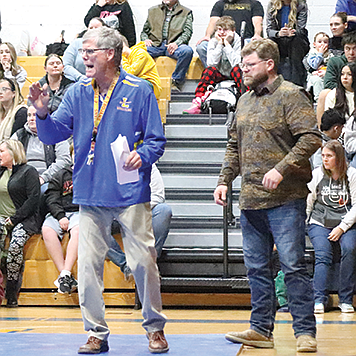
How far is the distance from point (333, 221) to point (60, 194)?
2539 mm

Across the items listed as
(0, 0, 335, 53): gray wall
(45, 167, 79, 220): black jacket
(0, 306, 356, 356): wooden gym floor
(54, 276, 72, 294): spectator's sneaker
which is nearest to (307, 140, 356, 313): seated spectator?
(0, 306, 356, 356): wooden gym floor

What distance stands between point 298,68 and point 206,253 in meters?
3.21

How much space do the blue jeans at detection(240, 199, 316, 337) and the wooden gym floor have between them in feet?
0.60

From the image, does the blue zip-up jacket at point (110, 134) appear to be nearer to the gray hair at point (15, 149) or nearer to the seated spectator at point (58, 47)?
the gray hair at point (15, 149)

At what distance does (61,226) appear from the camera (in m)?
6.55

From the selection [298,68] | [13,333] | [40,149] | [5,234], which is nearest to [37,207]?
[5,234]

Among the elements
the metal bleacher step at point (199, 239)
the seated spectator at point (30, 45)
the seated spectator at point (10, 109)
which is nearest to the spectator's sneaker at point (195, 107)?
the seated spectator at point (10, 109)

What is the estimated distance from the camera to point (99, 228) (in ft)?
12.5

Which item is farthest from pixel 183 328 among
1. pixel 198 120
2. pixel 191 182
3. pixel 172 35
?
pixel 172 35

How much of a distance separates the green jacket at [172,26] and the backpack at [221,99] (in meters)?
1.43

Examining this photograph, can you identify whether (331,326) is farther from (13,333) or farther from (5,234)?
(5,234)

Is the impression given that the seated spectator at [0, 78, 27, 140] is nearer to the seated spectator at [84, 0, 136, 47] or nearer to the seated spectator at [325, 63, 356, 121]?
the seated spectator at [84, 0, 136, 47]

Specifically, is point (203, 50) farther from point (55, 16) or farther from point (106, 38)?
point (106, 38)

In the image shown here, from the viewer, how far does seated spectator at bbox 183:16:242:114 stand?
8.21 m
